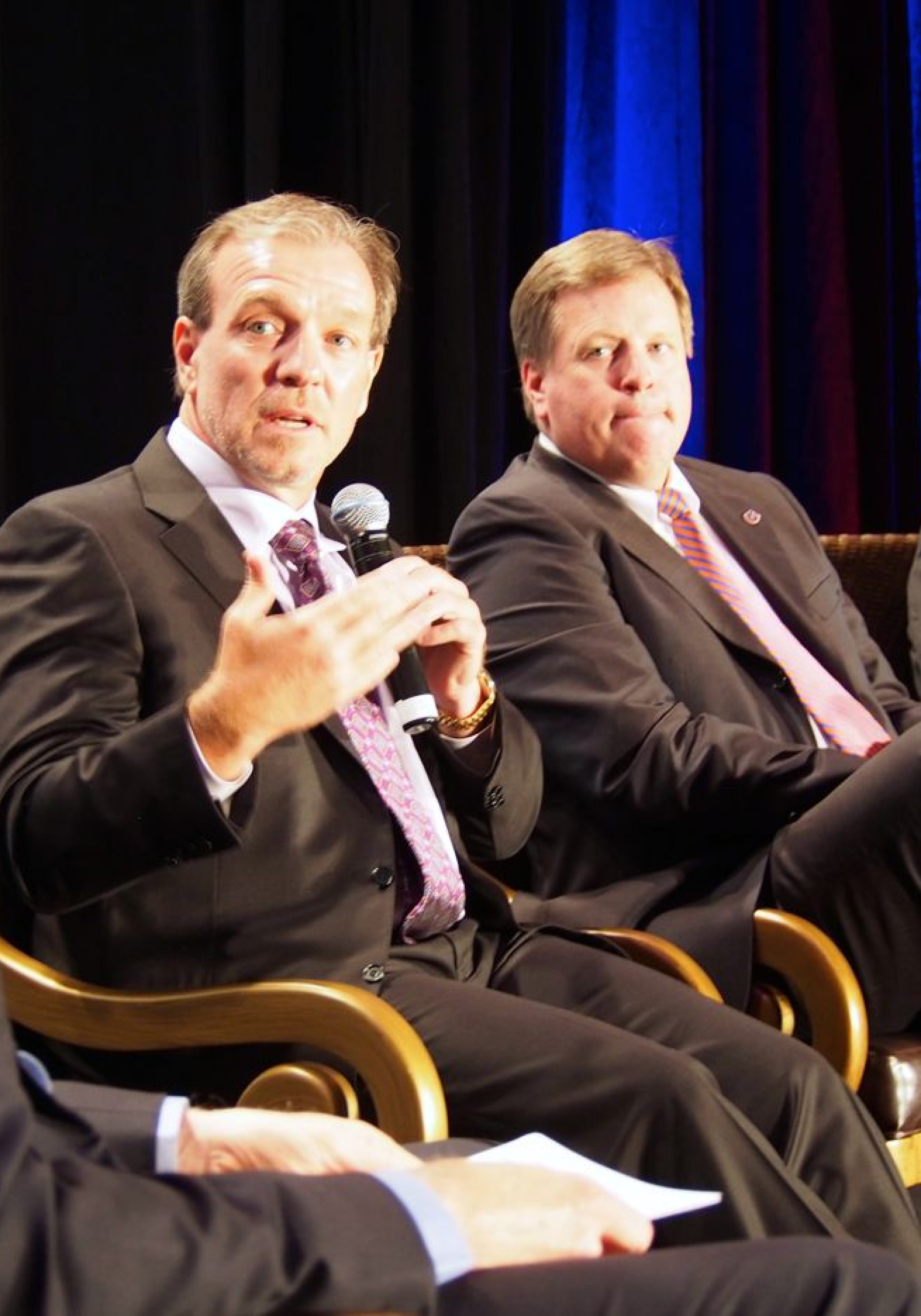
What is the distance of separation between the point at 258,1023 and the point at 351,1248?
31.8 inches

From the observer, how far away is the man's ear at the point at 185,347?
2287 mm

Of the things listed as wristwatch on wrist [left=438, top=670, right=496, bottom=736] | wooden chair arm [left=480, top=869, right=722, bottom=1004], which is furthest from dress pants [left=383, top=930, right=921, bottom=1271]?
wristwatch on wrist [left=438, top=670, right=496, bottom=736]

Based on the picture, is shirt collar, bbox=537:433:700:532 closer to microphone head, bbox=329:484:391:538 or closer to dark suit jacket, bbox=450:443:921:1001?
dark suit jacket, bbox=450:443:921:1001

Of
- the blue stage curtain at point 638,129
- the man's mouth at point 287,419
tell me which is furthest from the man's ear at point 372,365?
the blue stage curtain at point 638,129

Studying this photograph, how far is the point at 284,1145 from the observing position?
1.37m

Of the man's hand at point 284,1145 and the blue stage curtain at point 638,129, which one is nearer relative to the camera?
the man's hand at point 284,1145

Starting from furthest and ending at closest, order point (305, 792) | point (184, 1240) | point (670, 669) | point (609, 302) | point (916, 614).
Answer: point (916, 614), point (609, 302), point (670, 669), point (305, 792), point (184, 1240)

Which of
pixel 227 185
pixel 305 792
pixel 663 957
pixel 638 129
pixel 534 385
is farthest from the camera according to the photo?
pixel 638 129

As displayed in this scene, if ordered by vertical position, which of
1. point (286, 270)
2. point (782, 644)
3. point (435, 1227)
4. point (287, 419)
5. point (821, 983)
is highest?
point (286, 270)

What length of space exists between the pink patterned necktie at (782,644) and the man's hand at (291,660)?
3.66 feet

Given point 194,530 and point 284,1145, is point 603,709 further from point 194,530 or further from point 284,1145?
point 284,1145

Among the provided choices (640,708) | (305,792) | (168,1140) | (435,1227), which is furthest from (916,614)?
(435,1227)

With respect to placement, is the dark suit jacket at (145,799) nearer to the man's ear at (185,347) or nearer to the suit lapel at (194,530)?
the suit lapel at (194,530)

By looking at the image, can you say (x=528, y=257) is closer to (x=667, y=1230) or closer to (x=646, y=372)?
(x=646, y=372)
